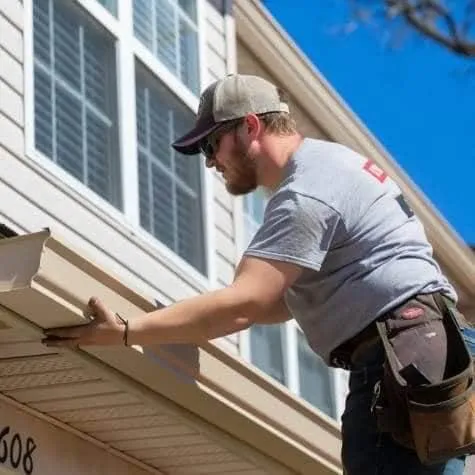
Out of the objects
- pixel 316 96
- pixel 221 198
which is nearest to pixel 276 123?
pixel 221 198

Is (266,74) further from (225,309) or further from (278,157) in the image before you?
(225,309)

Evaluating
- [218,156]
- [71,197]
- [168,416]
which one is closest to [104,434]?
[168,416]

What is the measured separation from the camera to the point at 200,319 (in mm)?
3568

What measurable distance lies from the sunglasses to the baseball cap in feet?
0.04

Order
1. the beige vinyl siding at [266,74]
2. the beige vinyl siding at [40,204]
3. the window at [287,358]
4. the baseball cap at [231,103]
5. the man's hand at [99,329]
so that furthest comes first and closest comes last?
1. the beige vinyl siding at [266,74]
2. the window at [287,358]
3. the beige vinyl siding at [40,204]
4. the baseball cap at [231,103]
5. the man's hand at [99,329]

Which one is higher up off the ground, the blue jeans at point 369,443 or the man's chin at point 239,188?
the man's chin at point 239,188

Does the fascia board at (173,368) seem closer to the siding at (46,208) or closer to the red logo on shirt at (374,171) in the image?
the siding at (46,208)

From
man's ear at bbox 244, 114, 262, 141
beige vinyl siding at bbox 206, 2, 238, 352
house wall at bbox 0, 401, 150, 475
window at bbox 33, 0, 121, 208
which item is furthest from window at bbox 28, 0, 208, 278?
man's ear at bbox 244, 114, 262, 141

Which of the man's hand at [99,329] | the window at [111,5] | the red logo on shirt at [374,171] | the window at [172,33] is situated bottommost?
the man's hand at [99,329]

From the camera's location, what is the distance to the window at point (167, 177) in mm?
7156

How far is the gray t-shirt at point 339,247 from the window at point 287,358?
459 centimetres

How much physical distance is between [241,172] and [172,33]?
4.17m

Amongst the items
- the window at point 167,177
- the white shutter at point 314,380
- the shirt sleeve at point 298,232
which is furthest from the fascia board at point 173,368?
the white shutter at point 314,380

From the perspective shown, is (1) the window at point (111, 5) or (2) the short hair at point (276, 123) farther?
(1) the window at point (111, 5)
